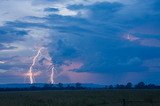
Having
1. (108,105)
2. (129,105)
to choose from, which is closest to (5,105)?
(108,105)

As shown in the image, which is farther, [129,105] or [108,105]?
[108,105]

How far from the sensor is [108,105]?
2489 centimetres

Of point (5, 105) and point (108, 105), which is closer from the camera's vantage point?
point (108, 105)

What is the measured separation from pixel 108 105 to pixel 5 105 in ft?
26.9

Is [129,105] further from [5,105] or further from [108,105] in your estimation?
[5,105]

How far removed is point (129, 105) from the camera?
2308cm

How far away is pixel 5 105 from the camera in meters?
26.9

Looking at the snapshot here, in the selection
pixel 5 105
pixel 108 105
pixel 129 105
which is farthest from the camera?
pixel 5 105

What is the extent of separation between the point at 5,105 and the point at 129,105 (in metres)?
9.98

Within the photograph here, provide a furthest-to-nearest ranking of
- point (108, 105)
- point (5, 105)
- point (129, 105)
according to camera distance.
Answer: point (5, 105)
point (108, 105)
point (129, 105)

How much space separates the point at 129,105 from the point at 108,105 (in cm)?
223
